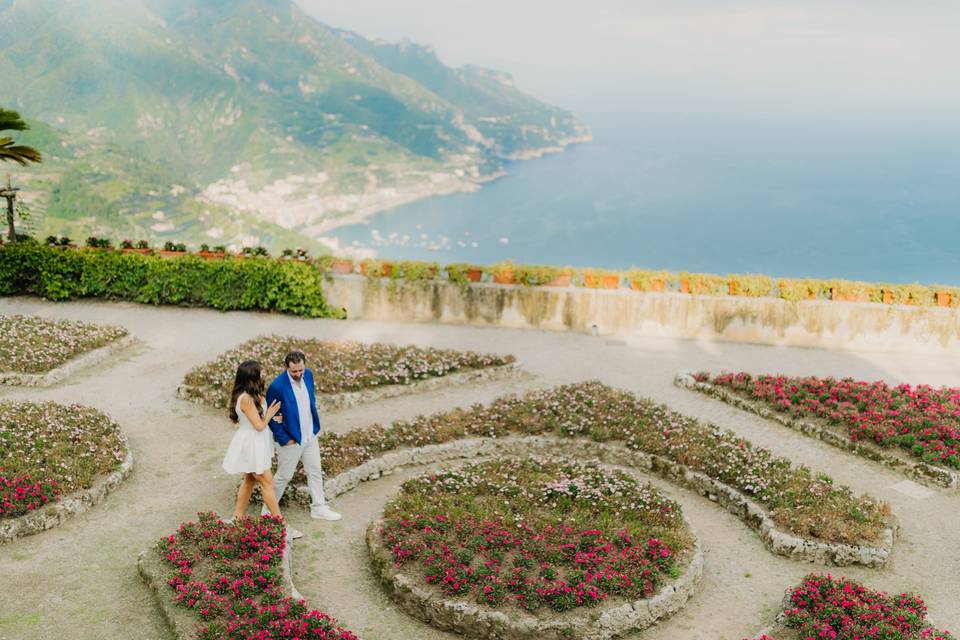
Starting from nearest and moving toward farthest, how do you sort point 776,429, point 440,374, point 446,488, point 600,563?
point 600,563
point 446,488
point 776,429
point 440,374

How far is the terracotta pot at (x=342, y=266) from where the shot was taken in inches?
787

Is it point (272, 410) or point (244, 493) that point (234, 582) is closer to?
→ point (244, 493)

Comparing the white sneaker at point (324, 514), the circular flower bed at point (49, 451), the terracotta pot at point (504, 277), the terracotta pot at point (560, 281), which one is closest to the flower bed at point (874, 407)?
the terracotta pot at point (560, 281)

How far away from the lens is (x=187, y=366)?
605 inches

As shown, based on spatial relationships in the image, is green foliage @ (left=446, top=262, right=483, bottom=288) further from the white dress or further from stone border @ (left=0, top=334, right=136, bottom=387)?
the white dress

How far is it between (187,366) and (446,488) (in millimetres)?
8016

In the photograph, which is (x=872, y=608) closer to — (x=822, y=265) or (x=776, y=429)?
(x=776, y=429)

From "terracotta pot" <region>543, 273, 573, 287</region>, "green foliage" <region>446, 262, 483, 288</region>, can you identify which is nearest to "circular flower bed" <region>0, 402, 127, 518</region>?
"green foliage" <region>446, 262, 483, 288</region>

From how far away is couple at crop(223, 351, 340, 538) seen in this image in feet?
27.5

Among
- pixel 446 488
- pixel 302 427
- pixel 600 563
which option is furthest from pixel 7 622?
pixel 600 563

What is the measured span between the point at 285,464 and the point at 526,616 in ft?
12.3

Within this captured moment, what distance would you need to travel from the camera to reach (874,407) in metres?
13.2

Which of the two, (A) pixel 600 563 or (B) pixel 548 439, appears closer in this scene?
(A) pixel 600 563

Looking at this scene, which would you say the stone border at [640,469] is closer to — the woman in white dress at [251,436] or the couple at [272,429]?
the couple at [272,429]
